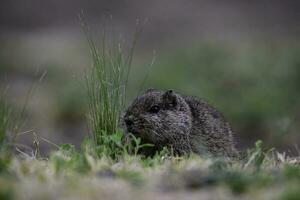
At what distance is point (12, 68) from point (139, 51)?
166 inches

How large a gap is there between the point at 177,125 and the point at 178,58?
400 inches

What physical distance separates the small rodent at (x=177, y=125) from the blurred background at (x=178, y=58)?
858mm

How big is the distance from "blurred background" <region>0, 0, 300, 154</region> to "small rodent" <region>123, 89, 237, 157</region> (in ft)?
2.81

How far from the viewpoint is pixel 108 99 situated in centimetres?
837

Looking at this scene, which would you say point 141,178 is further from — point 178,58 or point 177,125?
point 178,58

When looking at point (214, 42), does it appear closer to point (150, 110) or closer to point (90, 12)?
point (90, 12)

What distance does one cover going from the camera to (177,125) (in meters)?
8.91

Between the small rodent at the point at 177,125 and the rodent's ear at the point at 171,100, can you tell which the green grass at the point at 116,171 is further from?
the rodent's ear at the point at 171,100

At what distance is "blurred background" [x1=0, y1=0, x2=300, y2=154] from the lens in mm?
15258

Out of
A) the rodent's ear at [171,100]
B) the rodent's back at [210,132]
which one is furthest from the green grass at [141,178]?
the rodent's ear at [171,100]

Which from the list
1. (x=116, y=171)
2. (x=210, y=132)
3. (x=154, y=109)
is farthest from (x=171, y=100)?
(x=116, y=171)

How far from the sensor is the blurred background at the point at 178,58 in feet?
50.1

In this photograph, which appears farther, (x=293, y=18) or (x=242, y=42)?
(x=293, y=18)

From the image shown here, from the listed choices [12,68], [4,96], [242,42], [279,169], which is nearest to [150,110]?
[4,96]
